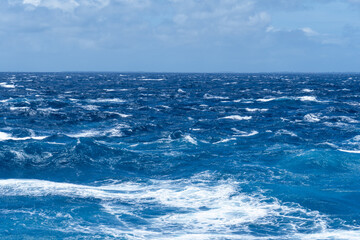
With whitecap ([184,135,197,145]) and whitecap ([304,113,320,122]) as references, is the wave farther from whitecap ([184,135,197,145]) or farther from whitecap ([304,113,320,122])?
whitecap ([304,113,320,122])

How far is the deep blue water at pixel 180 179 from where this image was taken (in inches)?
770

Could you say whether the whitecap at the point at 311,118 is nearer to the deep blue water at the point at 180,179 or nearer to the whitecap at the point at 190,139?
the deep blue water at the point at 180,179

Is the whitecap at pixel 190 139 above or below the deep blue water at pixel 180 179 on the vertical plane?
above

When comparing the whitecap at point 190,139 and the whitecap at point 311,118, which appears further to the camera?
the whitecap at point 311,118

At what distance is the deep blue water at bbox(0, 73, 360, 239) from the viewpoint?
19547mm

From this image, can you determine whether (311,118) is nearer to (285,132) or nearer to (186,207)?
(285,132)

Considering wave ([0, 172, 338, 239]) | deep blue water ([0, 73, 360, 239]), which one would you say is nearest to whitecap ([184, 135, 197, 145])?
deep blue water ([0, 73, 360, 239])

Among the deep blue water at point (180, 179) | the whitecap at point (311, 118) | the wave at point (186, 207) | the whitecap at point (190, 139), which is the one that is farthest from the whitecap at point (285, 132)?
the wave at point (186, 207)

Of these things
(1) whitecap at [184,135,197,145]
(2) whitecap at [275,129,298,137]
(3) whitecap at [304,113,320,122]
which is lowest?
(1) whitecap at [184,135,197,145]

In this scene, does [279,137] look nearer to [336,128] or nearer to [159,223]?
[336,128]

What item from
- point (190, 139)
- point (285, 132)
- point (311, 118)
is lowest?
point (190, 139)

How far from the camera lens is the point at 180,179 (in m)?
27.3

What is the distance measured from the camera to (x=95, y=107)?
65.2 metres

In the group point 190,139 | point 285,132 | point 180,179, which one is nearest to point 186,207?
point 180,179
